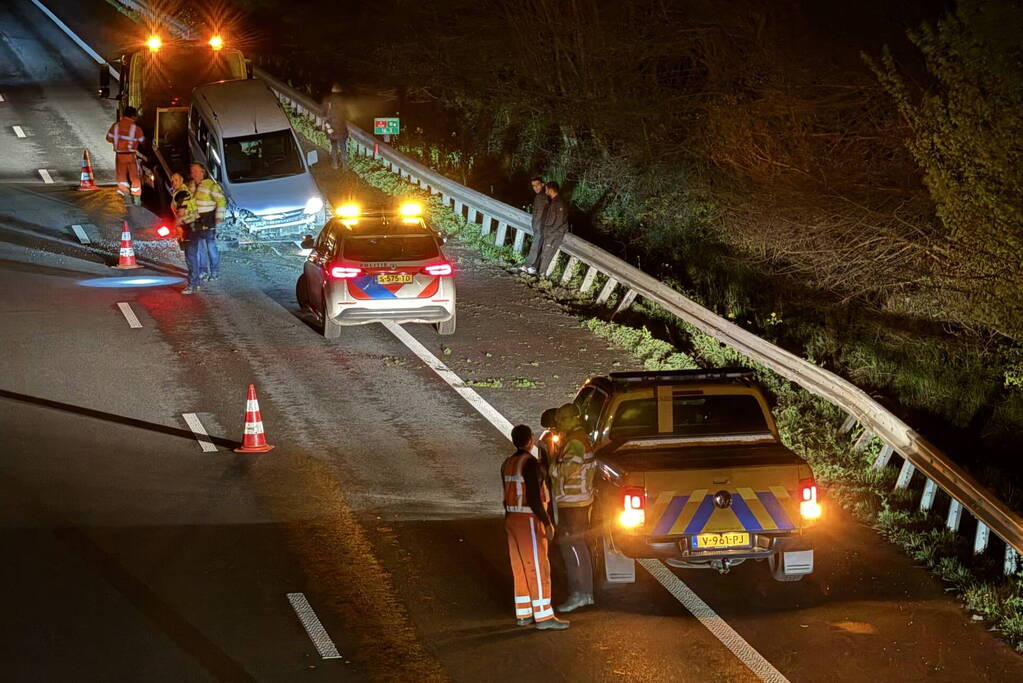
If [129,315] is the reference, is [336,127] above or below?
above

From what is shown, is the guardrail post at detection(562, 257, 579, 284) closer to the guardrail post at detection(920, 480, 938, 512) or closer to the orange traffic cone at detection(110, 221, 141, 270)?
the orange traffic cone at detection(110, 221, 141, 270)

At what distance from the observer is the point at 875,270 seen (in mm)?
19234

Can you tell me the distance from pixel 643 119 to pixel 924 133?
11.8 m

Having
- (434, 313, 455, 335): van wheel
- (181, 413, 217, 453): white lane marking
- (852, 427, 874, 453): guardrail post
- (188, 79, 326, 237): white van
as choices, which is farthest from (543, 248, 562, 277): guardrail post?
(852, 427, 874, 453): guardrail post

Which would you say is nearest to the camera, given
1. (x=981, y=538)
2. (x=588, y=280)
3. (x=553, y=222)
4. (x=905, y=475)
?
(x=981, y=538)

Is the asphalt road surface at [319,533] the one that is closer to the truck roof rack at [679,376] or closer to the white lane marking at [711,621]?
the white lane marking at [711,621]

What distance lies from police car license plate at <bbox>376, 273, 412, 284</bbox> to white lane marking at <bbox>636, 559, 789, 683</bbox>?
23.1 ft

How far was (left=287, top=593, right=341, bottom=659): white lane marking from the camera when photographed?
31.0ft

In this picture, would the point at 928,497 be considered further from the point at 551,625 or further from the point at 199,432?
the point at 199,432

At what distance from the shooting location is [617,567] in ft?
34.2

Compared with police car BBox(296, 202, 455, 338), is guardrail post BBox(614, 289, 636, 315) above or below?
below

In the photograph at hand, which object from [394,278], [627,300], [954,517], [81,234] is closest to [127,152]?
[81,234]

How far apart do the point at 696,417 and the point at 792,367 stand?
4.30 m

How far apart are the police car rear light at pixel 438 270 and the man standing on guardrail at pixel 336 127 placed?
12.9m
